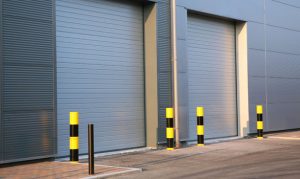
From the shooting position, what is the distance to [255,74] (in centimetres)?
1631

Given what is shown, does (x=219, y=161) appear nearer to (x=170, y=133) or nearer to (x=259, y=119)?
(x=170, y=133)

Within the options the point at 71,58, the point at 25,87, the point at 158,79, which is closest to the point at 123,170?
the point at 25,87

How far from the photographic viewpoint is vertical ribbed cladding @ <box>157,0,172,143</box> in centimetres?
1255

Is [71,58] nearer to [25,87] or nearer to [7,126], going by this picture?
[25,87]

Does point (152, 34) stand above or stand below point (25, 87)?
above

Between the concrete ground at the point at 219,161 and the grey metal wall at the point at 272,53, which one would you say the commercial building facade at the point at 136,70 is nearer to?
the grey metal wall at the point at 272,53

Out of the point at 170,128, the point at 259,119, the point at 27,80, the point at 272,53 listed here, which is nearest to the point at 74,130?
the point at 27,80

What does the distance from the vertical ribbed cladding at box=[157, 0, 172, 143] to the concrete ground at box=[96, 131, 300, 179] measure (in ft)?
3.30

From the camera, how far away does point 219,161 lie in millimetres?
9703

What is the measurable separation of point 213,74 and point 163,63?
115 inches

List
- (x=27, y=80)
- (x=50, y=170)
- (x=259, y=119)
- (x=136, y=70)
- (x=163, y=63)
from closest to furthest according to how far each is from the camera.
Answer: (x=50, y=170) → (x=27, y=80) → (x=136, y=70) → (x=163, y=63) → (x=259, y=119)

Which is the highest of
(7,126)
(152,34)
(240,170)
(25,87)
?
(152,34)

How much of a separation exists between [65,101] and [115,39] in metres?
2.28

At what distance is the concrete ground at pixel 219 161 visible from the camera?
26.6 feet
